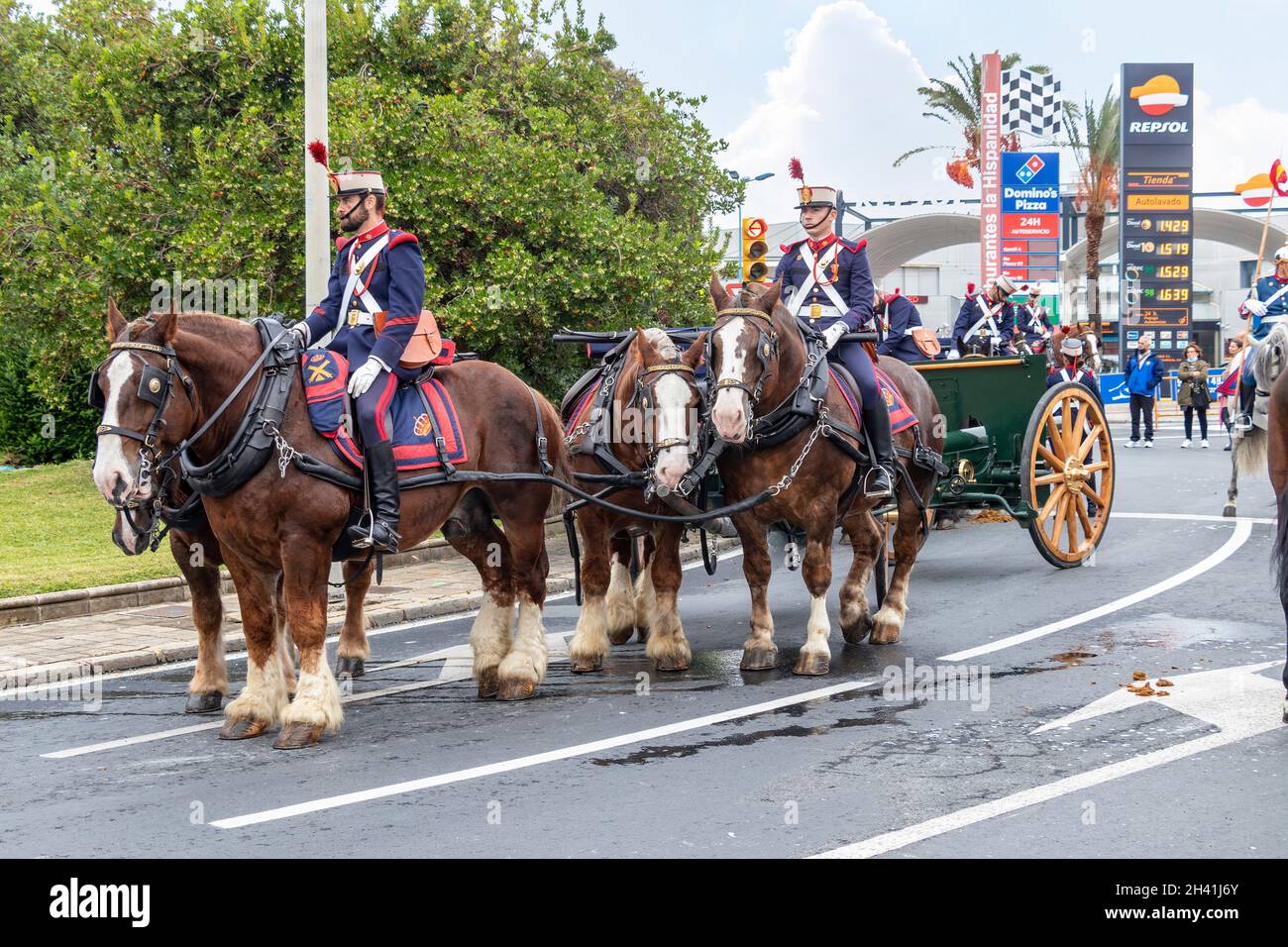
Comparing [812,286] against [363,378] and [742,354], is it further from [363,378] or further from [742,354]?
[363,378]

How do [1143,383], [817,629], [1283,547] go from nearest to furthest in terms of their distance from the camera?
[1283,547], [817,629], [1143,383]

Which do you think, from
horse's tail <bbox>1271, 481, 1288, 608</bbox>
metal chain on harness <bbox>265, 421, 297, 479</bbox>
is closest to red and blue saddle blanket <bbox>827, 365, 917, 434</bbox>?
horse's tail <bbox>1271, 481, 1288, 608</bbox>

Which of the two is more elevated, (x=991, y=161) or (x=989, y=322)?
(x=991, y=161)

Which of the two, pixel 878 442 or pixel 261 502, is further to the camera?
pixel 878 442

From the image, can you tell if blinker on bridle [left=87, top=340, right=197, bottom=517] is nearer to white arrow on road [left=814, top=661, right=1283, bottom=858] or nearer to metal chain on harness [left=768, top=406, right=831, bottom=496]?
metal chain on harness [left=768, top=406, right=831, bottom=496]

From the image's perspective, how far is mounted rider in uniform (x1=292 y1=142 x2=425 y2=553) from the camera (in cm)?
749

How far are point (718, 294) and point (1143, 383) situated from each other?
20.8 meters

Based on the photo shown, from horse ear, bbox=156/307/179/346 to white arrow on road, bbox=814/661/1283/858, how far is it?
158 inches

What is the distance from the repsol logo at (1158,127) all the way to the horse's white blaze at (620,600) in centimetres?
3618

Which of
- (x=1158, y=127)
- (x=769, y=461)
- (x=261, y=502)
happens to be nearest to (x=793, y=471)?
(x=769, y=461)

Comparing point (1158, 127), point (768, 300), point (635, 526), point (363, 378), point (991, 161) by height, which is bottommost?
point (635, 526)

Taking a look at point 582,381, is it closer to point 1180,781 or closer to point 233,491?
point 233,491
